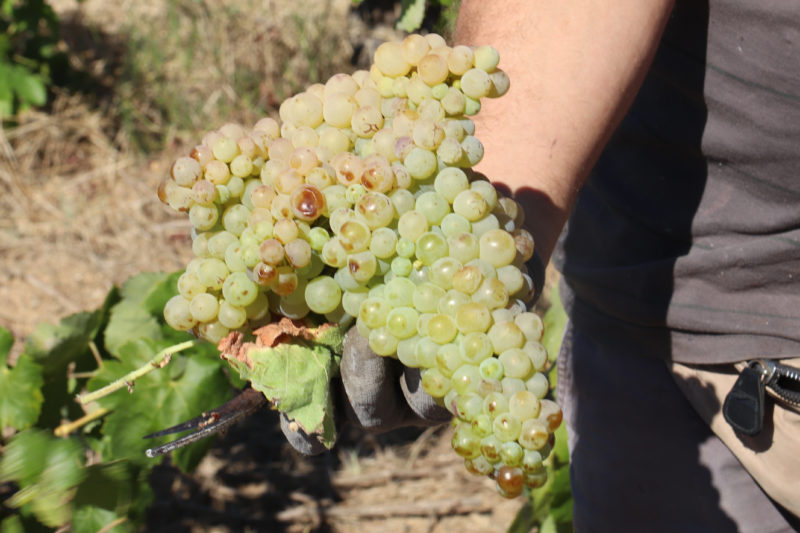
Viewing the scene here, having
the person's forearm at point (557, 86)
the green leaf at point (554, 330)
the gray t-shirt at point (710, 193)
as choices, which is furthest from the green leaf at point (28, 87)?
the person's forearm at point (557, 86)

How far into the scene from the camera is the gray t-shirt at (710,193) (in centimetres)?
118

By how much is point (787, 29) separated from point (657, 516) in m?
0.94

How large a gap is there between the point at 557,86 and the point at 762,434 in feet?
2.36

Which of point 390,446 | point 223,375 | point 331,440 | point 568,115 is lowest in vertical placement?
point 390,446

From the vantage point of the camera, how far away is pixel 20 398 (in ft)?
6.10

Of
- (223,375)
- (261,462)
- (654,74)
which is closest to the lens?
(654,74)

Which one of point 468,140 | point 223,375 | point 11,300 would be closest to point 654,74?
point 468,140

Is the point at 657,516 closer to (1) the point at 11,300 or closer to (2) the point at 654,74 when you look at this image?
(2) the point at 654,74

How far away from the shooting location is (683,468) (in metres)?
1.52

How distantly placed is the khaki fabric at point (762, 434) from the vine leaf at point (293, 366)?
780 mm

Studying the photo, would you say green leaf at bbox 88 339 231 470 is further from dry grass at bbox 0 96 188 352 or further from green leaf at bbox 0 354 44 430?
dry grass at bbox 0 96 188 352

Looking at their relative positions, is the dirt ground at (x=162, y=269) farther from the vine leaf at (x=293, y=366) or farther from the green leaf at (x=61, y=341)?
the vine leaf at (x=293, y=366)

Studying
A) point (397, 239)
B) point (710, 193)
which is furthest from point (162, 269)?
point (397, 239)

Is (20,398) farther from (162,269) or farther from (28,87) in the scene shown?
(28,87)
